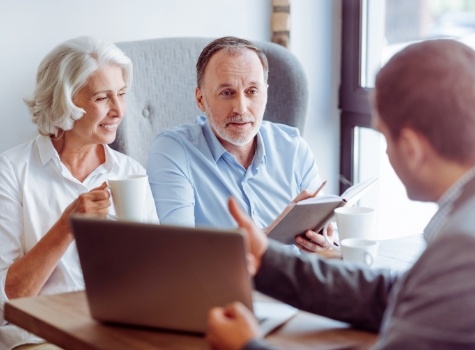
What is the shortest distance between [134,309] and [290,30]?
2.12 metres

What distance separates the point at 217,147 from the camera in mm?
2443

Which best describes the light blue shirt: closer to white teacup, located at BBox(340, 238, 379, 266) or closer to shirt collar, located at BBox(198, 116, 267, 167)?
shirt collar, located at BBox(198, 116, 267, 167)

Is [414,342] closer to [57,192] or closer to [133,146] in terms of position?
[57,192]

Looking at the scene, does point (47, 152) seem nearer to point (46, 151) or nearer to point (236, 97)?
point (46, 151)

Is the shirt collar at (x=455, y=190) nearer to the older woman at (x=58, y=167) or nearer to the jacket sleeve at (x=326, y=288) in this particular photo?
the jacket sleeve at (x=326, y=288)

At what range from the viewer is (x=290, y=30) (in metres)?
3.34

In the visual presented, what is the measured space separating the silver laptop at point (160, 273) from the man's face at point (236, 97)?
104 centimetres

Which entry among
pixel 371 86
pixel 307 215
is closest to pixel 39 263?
pixel 307 215

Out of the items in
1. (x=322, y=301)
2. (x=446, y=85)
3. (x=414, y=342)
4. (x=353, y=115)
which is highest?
(x=446, y=85)

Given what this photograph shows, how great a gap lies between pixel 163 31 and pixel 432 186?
1926 millimetres

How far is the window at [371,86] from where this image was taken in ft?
10.8

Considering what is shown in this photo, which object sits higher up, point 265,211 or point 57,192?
point 57,192

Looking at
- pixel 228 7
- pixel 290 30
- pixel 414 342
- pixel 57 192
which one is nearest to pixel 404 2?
pixel 290 30

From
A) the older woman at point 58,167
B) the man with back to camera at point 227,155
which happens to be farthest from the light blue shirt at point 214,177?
the older woman at point 58,167
